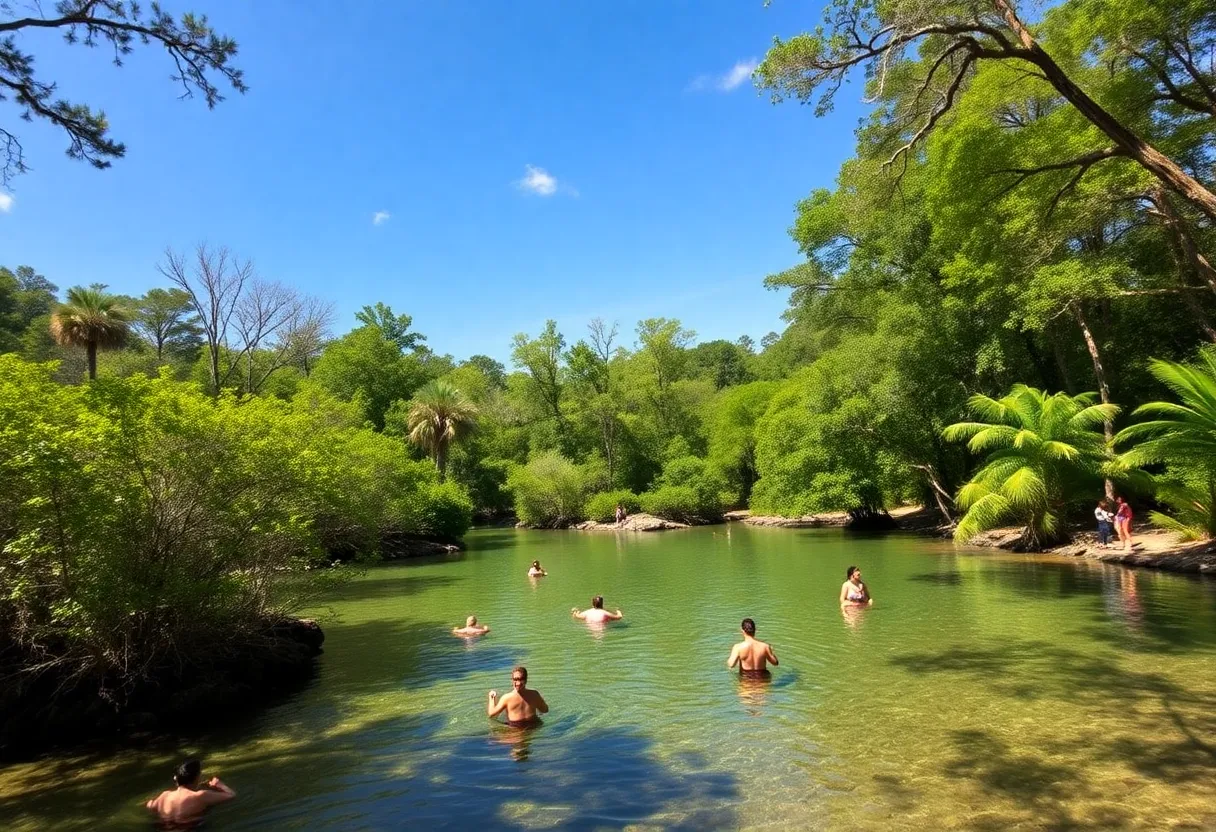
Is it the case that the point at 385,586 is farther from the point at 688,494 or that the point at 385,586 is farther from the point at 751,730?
the point at 688,494

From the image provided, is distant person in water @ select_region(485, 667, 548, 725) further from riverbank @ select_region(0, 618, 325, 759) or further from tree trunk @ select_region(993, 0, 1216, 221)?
tree trunk @ select_region(993, 0, 1216, 221)

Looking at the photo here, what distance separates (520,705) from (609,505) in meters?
43.6

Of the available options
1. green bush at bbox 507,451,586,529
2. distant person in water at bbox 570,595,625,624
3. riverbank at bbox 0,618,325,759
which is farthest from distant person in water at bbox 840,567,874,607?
A: green bush at bbox 507,451,586,529

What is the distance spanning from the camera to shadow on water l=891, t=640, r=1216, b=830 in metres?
6.29

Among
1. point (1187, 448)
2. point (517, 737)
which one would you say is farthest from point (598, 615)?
point (1187, 448)

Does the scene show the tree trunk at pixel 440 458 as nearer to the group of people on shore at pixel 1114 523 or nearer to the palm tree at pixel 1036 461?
the palm tree at pixel 1036 461

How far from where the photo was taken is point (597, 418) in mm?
61625

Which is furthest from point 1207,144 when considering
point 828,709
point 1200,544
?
point 828,709

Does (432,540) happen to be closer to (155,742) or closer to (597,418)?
(597,418)

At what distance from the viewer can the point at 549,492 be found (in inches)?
2087

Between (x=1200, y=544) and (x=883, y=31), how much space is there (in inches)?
674

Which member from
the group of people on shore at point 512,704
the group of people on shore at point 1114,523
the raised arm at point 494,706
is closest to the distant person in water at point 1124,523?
the group of people on shore at point 1114,523

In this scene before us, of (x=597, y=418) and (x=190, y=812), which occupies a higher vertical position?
(x=597, y=418)


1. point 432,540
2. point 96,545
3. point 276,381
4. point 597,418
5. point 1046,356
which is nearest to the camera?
point 96,545
